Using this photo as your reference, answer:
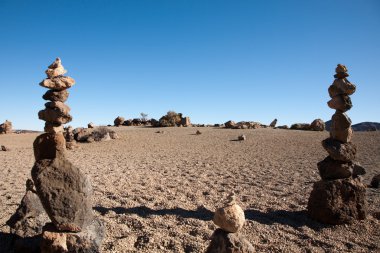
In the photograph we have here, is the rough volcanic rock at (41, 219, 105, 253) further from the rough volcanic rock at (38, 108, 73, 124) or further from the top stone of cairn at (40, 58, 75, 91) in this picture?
the top stone of cairn at (40, 58, 75, 91)

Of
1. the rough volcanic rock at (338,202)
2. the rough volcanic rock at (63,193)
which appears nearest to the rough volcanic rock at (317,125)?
the rough volcanic rock at (338,202)

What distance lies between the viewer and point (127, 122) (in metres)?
37.2

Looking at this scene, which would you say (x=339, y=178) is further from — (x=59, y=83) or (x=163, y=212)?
(x=59, y=83)

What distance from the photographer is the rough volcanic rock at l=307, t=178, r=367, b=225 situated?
272 inches

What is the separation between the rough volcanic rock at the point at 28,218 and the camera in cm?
533

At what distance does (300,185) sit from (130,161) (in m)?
7.96

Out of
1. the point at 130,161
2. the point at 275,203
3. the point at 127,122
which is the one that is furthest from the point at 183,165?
the point at 127,122

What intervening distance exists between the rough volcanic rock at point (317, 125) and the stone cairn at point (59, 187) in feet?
86.0

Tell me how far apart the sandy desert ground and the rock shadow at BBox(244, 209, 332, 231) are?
0.02m

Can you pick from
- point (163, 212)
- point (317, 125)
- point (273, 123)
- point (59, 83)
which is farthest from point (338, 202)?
point (273, 123)

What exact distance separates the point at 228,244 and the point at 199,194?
14.6 ft

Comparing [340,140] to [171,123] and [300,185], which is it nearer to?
[300,185]

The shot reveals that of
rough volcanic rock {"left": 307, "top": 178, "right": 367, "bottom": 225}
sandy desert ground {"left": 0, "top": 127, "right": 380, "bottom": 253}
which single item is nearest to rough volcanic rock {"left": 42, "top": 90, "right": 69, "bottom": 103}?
sandy desert ground {"left": 0, "top": 127, "right": 380, "bottom": 253}

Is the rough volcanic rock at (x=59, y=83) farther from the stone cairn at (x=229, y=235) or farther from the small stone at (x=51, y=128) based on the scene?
the stone cairn at (x=229, y=235)
